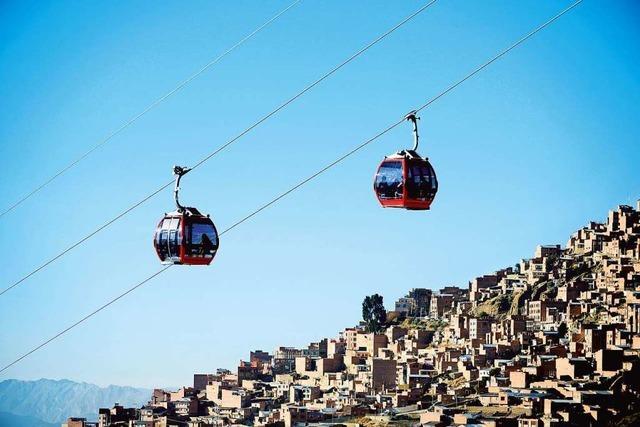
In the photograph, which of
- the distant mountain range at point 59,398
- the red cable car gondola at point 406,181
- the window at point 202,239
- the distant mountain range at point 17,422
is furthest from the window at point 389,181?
the distant mountain range at point 59,398

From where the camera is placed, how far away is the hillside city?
3859 cm

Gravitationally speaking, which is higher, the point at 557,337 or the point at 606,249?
the point at 606,249

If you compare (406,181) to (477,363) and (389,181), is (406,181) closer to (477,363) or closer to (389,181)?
(389,181)

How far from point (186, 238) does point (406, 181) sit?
7.58 ft

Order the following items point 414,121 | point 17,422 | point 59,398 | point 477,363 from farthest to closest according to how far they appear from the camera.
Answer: point 59,398 → point 17,422 → point 477,363 → point 414,121

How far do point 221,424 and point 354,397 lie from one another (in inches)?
200

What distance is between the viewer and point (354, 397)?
49000mm

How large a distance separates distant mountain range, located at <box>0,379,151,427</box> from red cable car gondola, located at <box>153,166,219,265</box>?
4406 inches

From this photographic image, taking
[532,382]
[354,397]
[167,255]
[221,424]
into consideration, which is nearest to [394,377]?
[354,397]

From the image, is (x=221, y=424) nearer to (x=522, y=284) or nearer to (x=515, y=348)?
(x=515, y=348)

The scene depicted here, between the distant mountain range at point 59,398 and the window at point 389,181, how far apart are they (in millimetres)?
113206

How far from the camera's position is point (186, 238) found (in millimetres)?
13336

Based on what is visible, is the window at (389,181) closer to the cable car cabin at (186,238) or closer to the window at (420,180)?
the window at (420,180)

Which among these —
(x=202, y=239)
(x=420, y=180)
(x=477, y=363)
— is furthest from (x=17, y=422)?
(x=420, y=180)
